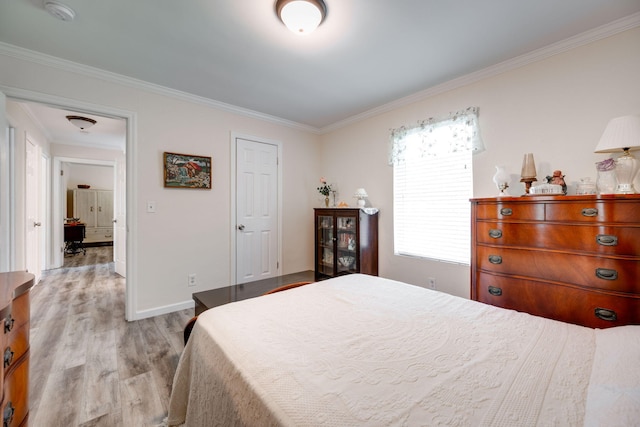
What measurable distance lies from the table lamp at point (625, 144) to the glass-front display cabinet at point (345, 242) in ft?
6.91

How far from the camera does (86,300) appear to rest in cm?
334

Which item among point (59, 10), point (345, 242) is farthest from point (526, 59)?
point (59, 10)

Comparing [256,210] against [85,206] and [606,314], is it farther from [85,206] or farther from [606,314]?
[85,206]

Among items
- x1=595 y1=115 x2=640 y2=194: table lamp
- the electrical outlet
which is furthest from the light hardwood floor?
x1=595 y1=115 x2=640 y2=194: table lamp

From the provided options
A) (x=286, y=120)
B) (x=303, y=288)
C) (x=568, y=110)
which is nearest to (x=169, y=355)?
(x=303, y=288)

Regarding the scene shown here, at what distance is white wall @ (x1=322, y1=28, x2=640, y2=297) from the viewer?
1.87 m

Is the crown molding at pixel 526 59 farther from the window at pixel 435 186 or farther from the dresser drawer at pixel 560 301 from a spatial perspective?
the dresser drawer at pixel 560 301

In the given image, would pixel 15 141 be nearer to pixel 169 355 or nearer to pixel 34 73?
pixel 34 73

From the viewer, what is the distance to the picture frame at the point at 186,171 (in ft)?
9.66

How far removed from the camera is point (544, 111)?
2158 mm

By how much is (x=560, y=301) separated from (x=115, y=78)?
4.11 metres

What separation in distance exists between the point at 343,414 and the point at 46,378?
7.72 ft

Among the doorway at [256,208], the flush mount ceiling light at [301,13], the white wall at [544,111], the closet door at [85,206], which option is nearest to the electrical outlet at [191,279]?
the doorway at [256,208]

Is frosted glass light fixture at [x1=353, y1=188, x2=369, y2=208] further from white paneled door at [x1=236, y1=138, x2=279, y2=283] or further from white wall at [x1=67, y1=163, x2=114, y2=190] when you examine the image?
white wall at [x1=67, y1=163, x2=114, y2=190]
